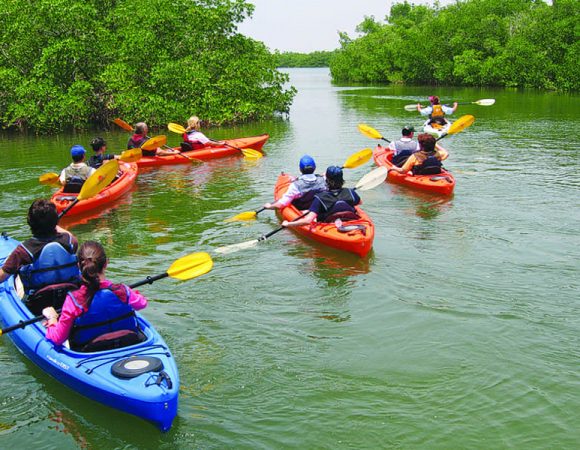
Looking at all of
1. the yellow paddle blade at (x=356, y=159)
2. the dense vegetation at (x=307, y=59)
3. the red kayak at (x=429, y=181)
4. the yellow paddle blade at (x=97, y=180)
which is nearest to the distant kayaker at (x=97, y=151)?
the yellow paddle blade at (x=97, y=180)

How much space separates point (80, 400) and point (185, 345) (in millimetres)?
1196

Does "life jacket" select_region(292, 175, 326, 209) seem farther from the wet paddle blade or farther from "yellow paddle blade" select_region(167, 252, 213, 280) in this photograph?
"yellow paddle blade" select_region(167, 252, 213, 280)

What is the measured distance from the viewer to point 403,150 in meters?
12.6

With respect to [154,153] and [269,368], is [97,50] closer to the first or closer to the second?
[154,153]

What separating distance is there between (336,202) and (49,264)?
417 cm

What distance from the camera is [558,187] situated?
11.8 m

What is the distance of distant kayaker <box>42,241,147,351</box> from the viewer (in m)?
4.46

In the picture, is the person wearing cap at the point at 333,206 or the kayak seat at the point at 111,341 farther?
the person wearing cap at the point at 333,206

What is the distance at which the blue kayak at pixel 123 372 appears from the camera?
4.31 meters

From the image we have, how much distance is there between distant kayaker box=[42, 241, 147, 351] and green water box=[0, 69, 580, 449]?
0.57m

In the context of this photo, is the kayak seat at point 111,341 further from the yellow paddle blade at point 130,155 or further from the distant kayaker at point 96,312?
the yellow paddle blade at point 130,155

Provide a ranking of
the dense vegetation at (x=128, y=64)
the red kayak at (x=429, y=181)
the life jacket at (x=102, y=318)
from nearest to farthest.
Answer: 1. the life jacket at (x=102, y=318)
2. the red kayak at (x=429, y=181)
3. the dense vegetation at (x=128, y=64)

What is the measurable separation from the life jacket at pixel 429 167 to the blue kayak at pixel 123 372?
7526 millimetres

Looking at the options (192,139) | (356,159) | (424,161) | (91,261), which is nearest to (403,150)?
(424,161)
